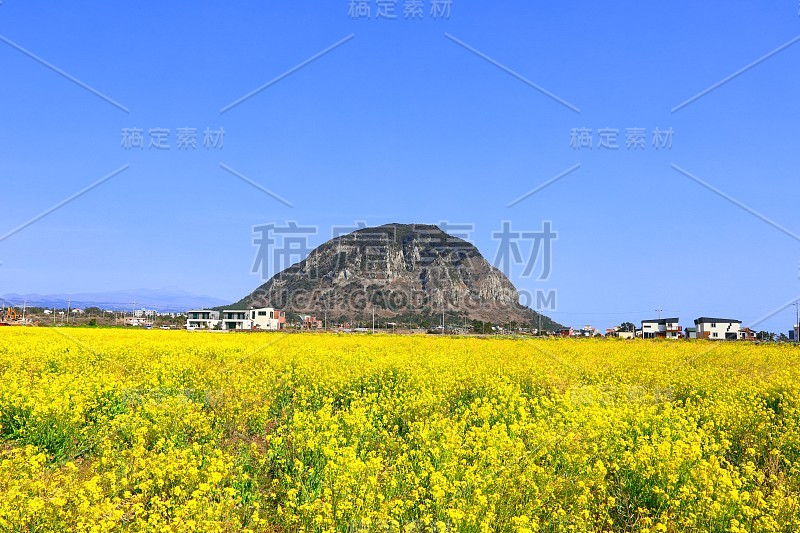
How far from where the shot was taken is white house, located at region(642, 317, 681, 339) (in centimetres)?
9799

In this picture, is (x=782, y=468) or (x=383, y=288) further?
(x=383, y=288)

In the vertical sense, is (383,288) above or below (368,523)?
above

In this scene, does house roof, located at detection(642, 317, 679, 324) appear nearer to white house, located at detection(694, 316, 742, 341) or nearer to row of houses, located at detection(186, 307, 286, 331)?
white house, located at detection(694, 316, 742, 341)

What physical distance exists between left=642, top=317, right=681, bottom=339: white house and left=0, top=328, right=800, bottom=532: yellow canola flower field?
299ft

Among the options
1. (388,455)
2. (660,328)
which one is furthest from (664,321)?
(388,455)

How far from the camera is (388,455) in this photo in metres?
8.62

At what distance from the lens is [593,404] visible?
10.2 metres

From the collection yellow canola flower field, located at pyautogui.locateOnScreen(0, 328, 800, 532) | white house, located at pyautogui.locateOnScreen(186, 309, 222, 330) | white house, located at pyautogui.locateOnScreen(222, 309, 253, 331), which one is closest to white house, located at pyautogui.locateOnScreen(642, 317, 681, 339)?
white house, located at pyautogui.locateOnScreen(222, 309, 253, 331)

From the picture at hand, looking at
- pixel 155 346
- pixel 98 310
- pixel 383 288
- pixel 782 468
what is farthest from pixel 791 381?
pixel 383 288

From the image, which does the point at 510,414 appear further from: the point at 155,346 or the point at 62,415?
the point at 155,346

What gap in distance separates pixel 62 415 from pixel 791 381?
14989 millimetres

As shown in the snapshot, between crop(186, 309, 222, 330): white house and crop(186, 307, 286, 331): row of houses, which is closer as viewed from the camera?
crop(186, 307, 286, 331): row of houses

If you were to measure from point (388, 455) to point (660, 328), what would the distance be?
10680 cm

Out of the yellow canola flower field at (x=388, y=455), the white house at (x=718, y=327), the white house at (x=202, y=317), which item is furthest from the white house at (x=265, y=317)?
the yellow canola flower field at (x=388, y=455)
